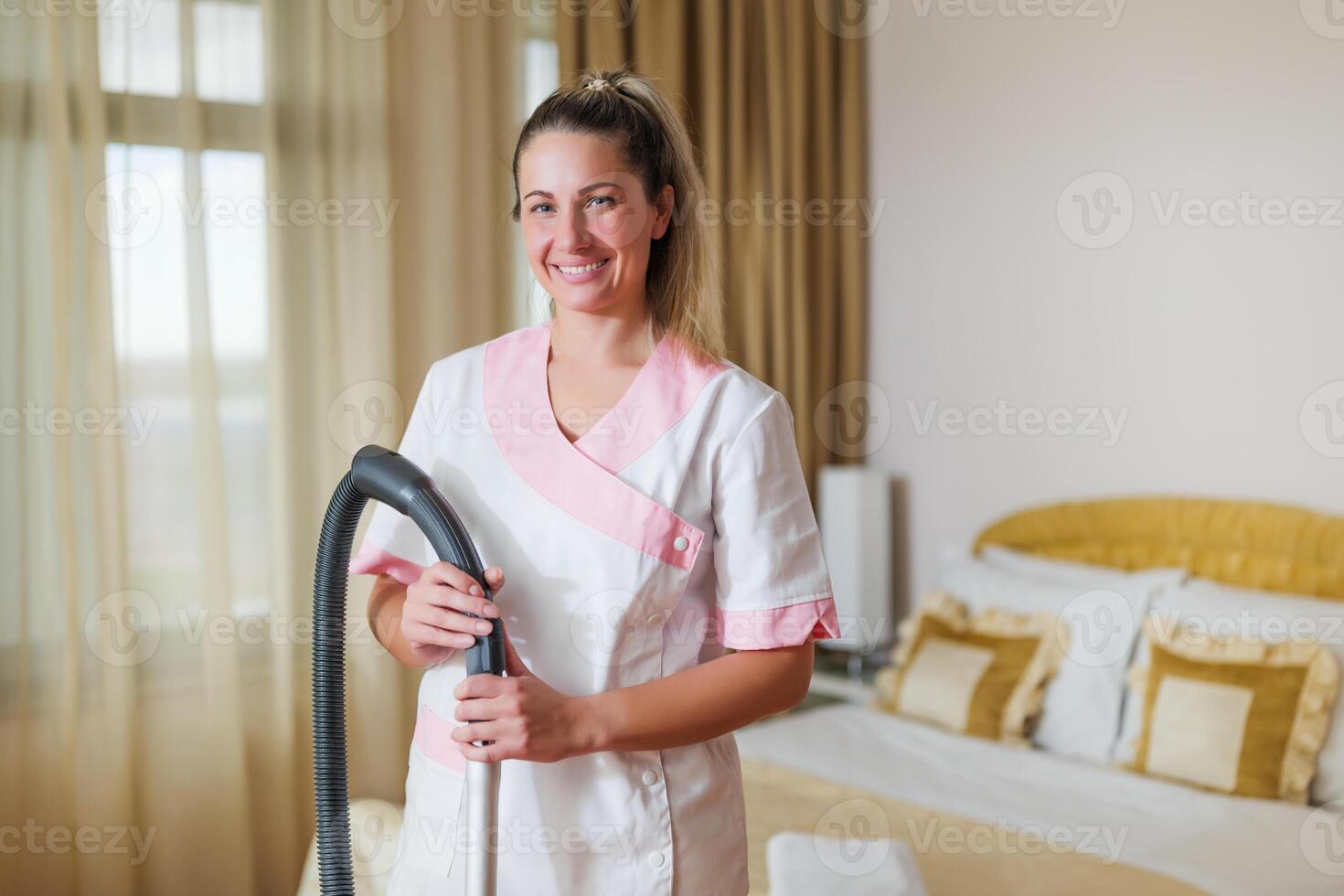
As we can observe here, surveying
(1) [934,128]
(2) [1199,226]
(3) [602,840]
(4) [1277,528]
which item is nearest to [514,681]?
(3) [602,840]

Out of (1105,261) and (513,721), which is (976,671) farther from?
(513,721)

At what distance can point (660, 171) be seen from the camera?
125 centimetres

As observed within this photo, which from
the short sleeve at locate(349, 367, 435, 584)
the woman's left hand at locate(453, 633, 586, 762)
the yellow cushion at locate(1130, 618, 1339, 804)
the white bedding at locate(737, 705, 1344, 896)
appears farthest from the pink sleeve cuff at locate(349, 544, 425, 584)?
the yellow cushion at locate(1130, 618, 1339, 804)

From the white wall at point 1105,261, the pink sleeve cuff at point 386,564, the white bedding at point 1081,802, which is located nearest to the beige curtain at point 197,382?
the white bedding at point 1081,802

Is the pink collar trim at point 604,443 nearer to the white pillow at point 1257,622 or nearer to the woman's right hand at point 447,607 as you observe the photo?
the woman's right hand at point 447,607

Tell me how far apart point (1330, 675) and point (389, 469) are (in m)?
2.21

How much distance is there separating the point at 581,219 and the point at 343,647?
51 cm

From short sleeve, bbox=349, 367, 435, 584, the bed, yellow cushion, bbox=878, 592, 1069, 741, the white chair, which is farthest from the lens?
yellow cushion, bbox=878, 592, 1069, 741

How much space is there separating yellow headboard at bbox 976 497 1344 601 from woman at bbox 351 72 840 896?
2.07 metres

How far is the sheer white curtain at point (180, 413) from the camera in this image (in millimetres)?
2531

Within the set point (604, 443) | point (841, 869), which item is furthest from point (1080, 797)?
point (604, 443)

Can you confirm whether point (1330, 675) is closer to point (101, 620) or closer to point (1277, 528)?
point (1277, 528)

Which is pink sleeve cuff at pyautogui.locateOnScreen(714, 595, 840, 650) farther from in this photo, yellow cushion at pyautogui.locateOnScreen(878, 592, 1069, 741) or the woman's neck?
yellow cushion at pyautogui.locateOnScreen(878, 592, 1069, 741)

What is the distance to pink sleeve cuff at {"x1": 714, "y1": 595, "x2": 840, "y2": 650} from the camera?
1.14 meters
